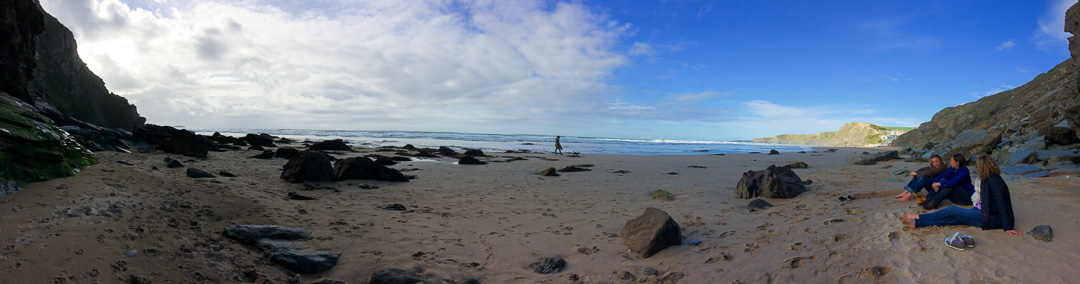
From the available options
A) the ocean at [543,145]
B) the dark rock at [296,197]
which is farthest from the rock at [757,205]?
the ocean at [543,145]

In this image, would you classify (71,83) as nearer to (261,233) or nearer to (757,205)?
(261,233)

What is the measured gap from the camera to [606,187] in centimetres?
1151

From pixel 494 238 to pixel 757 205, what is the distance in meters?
4.81

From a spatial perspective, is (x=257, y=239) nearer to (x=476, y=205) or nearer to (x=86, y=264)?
(x=86, y=264)

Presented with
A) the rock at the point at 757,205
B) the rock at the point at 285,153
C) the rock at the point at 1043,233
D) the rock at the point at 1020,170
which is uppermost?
the rock at the point at 1020,170

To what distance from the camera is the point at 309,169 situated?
9.98 meters

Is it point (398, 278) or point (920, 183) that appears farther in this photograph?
point (920, 183)

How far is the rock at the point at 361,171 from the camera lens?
10898 millimetres

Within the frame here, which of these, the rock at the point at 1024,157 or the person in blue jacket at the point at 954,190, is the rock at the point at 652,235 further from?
the rock at the point at 1024,157

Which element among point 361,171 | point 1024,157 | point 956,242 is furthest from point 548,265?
point 1024,157

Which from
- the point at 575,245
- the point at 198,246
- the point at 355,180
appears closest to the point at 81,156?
the point at 198,246

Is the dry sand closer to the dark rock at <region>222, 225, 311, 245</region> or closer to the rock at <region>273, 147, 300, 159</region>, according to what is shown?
the dark rock at <region>222, 225, 311, 245</region>

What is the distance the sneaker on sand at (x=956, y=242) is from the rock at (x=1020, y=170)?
6.01 meters

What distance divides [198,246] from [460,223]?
3473 mm
